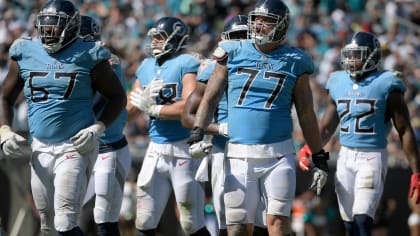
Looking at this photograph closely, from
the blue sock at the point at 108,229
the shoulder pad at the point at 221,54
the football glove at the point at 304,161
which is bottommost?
the blue sock at the point at 108,229

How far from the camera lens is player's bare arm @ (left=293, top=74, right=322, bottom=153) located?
7.12m

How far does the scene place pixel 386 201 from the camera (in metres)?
11.6

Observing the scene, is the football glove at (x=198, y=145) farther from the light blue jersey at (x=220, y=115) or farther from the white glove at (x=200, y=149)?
the light blue jersey at (x=220, y=115)

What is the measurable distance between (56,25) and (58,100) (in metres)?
0.52

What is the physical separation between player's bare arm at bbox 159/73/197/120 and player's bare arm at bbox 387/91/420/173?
1620mm

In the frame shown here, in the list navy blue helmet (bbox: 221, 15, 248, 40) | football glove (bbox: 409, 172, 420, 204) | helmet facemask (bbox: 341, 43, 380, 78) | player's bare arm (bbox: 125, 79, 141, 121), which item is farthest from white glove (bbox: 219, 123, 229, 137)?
football glove (bbox: 409, 172, 420, 204)

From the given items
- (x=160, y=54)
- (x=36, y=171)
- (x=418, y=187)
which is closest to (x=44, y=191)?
(x=36, y=171)

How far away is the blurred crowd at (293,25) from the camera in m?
15.2

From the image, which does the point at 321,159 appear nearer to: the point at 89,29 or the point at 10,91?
the point at 10,91

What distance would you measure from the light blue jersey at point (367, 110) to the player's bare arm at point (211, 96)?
1.87 m

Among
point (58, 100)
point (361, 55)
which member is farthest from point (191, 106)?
point (361, 55)

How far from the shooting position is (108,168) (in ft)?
28.2

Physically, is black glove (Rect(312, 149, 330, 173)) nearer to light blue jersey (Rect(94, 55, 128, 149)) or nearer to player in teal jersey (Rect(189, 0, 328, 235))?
player in teal jersey (Rect(189, 0, 328, 235))

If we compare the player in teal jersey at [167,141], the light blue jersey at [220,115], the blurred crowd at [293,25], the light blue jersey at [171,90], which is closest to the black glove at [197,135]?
the light blue jersey at [220,115]
